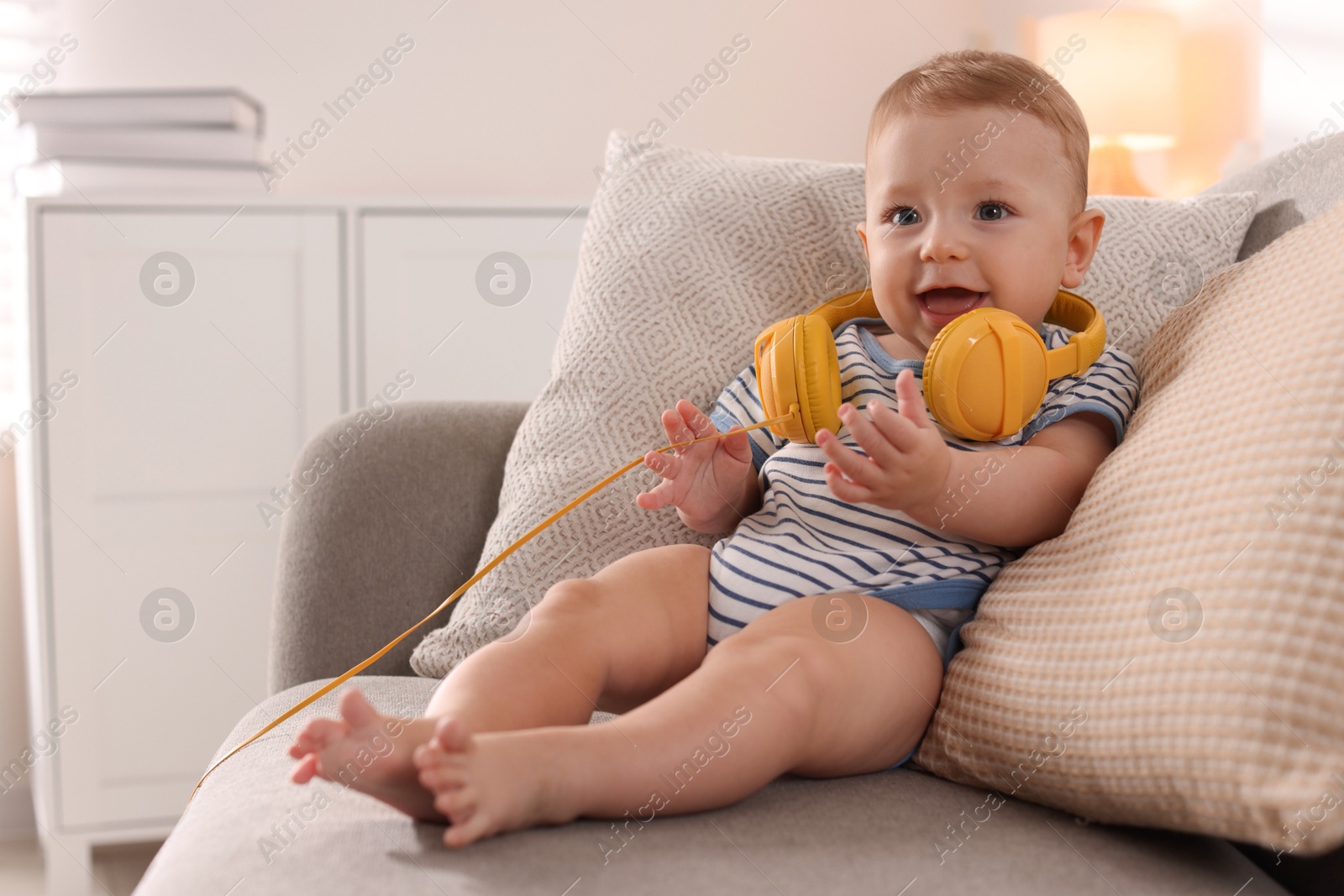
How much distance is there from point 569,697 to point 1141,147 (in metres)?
1.55

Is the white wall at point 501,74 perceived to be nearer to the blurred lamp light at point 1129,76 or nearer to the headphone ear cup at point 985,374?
the blurred lamp light at point 1129,76

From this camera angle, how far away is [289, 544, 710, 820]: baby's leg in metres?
0.54

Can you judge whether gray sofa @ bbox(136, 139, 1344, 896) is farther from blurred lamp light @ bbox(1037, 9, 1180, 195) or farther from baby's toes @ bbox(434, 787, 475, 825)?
blurred lamp light @ bbox(1037, 9, 1180, 195)

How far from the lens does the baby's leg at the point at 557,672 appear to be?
0.54 m

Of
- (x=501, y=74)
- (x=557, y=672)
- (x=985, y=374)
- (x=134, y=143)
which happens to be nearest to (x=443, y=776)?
(x=557, y=672)

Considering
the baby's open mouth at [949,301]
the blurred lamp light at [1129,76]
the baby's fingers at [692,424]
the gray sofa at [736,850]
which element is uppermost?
the blurred lamp light at [1129,76]

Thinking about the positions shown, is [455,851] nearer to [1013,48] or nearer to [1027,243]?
[1027,243]

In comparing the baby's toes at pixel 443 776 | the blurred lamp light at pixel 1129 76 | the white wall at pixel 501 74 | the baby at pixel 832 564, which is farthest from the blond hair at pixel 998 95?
the white wall at pixel 501 74

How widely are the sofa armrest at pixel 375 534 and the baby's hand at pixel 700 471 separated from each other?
29 centimetres

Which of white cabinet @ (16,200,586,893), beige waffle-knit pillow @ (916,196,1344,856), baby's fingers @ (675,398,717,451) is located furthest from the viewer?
white cabinet @ (16,200,586,893)

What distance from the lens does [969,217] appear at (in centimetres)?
85

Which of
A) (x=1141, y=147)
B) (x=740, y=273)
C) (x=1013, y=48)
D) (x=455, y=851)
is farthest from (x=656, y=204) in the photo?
(x=1013, y=48)

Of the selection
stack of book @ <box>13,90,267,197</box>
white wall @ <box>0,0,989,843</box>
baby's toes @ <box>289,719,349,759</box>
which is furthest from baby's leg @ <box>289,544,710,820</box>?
white wall @ <box>0,0,989,843</box>

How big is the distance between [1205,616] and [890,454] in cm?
20
